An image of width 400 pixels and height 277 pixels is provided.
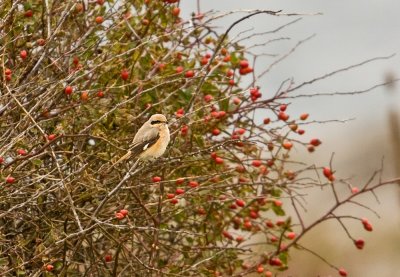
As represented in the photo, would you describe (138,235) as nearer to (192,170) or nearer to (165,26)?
(192,170)

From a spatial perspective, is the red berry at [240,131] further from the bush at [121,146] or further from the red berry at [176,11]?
the red berry at [176,11]

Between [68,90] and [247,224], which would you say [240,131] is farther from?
[68,90]

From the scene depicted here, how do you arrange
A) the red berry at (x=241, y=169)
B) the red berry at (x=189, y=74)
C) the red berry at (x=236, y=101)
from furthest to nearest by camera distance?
the red berry at (x=236, y=101) → the red berry at (x=241, y=169) → the red berry at (x=189, y=74)

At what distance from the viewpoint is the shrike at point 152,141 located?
5820 mm

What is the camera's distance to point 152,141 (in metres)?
5.79

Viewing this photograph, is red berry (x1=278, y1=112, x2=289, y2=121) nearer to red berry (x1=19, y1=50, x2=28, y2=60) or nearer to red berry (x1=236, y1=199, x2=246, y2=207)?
red berry (x1=236, y1=199, x2=246, y2=207)

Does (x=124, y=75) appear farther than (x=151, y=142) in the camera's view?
Yes

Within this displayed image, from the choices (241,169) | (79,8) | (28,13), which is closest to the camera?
(28,13)

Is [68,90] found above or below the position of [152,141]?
above

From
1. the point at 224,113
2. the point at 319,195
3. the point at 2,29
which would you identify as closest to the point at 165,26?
the point at 224,113

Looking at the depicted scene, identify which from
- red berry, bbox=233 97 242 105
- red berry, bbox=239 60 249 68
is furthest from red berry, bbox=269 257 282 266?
red berry, bbox=239 60 249 68

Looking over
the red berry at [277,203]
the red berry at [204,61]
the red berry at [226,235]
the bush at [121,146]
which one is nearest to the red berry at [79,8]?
the bush at [121,146]

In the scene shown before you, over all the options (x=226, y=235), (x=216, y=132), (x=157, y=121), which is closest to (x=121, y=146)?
(x=157, y=121)

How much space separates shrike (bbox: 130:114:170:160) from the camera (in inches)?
229
